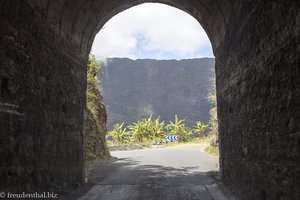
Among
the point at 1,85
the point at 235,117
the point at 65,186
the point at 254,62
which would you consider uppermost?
the point at 254,62

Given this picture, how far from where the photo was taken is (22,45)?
6.57 metres

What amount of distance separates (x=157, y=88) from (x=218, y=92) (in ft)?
401

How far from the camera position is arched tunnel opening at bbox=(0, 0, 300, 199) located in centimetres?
496

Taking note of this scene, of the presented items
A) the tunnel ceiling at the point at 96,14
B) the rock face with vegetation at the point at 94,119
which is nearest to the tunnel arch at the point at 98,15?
the tunnel ceiling at the point at 96,14

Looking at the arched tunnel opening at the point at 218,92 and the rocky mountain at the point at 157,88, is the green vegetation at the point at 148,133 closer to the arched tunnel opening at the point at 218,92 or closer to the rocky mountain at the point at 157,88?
the arched tunnel opening at the point at 218,92

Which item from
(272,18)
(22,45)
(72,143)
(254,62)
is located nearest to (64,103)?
(72,143)

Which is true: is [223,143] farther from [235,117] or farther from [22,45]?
[22,45]

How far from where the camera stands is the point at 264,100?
5.80m

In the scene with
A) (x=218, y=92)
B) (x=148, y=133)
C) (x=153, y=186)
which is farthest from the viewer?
(x=148, y=133)

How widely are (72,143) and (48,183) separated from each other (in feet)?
6.58

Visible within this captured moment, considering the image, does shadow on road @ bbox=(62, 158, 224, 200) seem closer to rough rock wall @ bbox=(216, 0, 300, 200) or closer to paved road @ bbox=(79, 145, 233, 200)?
paved road @ bbox=(79, 145, 233, 200)

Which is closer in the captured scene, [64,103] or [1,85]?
[1,85]

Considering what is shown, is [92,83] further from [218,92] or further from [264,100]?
[264,100]

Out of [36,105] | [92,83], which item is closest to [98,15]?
[36,105]
